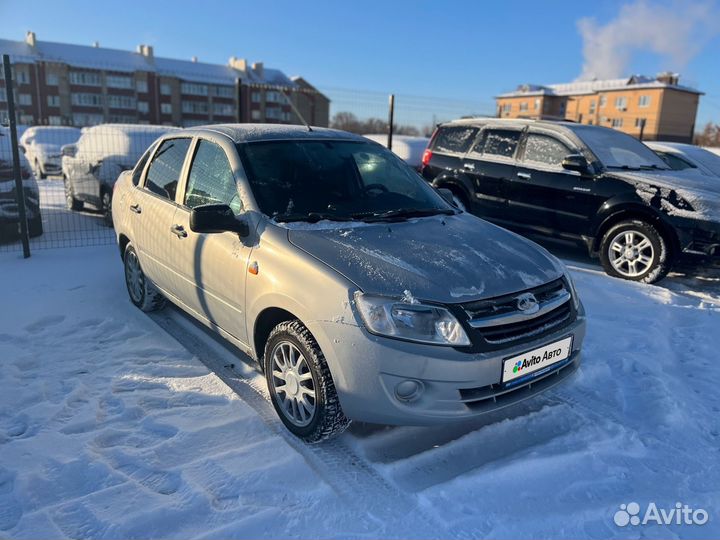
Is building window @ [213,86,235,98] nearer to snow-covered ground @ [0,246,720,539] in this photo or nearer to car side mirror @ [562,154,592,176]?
car side mirror @ [562,154,592,176]

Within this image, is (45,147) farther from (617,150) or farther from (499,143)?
(617,150)

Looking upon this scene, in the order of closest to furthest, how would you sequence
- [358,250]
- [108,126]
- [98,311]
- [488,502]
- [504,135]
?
[488,502], [358,250], [98,311], [504,135], [108,126]

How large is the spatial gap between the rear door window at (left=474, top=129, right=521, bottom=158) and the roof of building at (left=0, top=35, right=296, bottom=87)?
51561 millimetres

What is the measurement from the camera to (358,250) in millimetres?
2973

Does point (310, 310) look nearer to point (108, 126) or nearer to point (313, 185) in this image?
point (313, 185)

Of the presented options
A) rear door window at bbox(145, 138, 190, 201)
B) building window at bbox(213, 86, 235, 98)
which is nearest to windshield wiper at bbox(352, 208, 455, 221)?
rear door window at bbox(145, 138, 190, 201)

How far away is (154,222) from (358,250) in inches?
85.3

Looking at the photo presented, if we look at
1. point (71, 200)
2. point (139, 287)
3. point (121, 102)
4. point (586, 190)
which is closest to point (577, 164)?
point (586, 190)

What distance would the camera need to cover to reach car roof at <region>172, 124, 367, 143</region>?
388 cm

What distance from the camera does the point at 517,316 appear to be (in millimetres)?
2744

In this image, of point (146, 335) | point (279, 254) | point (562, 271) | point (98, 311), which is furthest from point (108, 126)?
point (562, 271)

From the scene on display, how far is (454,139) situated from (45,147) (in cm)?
1518

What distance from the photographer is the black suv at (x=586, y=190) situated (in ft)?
19.9

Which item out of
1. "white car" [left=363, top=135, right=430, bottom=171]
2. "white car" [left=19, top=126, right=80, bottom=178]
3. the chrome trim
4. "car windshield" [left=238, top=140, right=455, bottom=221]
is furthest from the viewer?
"white car" [left=19, top=126, right=80, bottom=178]
